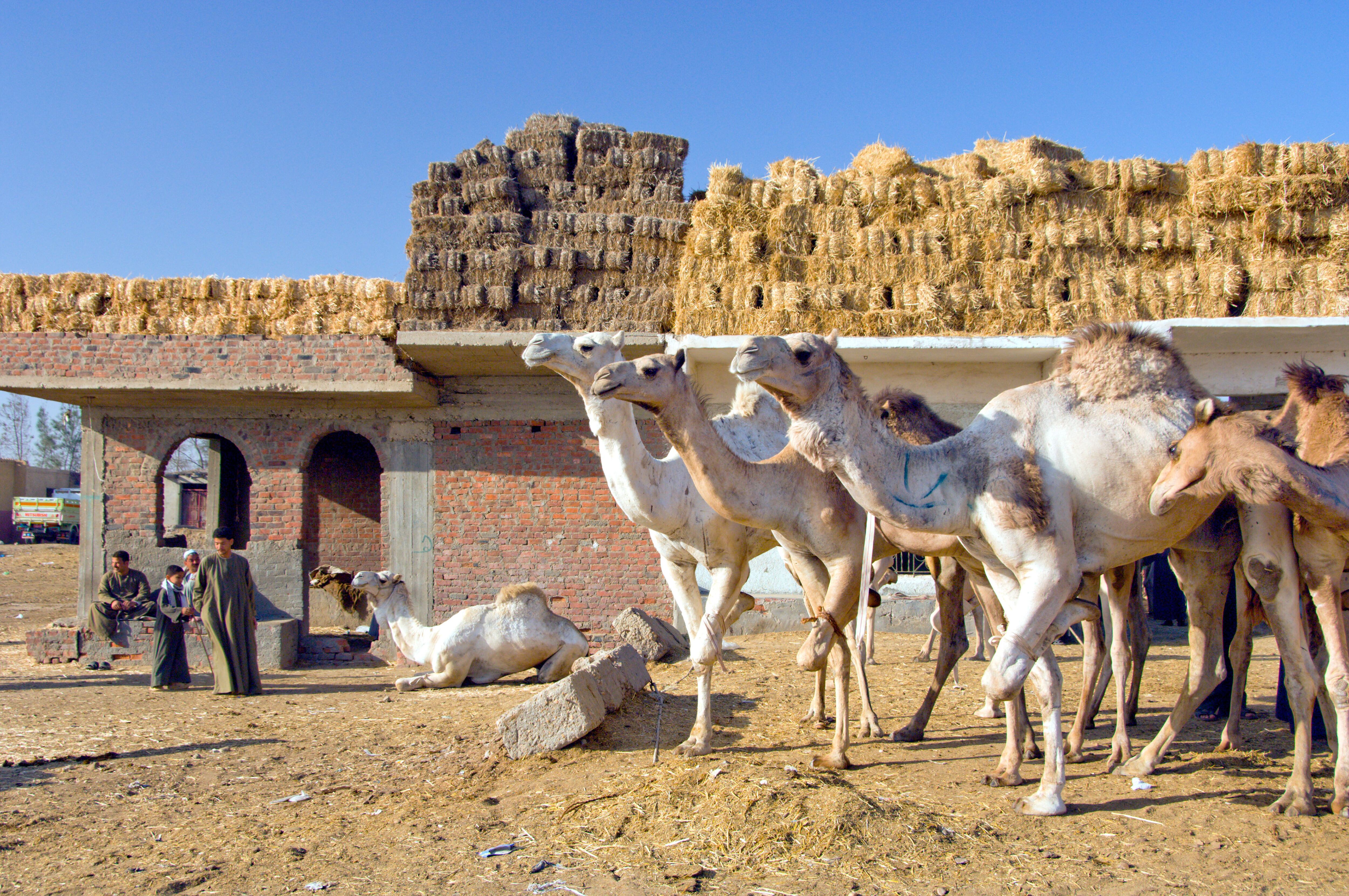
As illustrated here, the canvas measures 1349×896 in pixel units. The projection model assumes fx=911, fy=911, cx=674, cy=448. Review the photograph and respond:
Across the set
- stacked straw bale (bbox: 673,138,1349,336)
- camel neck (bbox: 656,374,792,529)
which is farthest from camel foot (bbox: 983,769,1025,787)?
stacked straw bale (bbox: 673,138,1349,336)

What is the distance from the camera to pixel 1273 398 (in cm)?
1251

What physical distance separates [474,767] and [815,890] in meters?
3.00

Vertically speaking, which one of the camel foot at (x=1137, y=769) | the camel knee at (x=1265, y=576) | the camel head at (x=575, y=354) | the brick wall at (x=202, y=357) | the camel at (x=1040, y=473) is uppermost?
the brick wall at (x=202, y=357)

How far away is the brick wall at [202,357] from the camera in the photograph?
39.9 ft

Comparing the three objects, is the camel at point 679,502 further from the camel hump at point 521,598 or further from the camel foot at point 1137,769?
the camel hump at point 521,598

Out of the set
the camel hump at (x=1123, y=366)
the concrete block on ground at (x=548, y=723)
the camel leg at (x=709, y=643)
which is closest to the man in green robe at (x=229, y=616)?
the concrete block on ground at (x=548, y=723)

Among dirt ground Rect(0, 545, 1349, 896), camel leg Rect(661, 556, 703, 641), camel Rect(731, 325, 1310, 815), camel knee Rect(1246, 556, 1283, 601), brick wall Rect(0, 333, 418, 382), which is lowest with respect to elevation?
dirt ground Rect(0, 545, 1349, 896)

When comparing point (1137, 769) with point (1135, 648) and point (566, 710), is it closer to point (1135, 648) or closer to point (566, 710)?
point (1135, 648)

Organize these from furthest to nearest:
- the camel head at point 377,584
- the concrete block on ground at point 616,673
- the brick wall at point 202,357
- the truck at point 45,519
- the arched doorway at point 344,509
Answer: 1. the truck at point 45,519
2. the arched doorway at point 344,509
3. the brick wall at point 202,357
4. the camel head at point 377,584
5. the concrete block on ground at point 616,673

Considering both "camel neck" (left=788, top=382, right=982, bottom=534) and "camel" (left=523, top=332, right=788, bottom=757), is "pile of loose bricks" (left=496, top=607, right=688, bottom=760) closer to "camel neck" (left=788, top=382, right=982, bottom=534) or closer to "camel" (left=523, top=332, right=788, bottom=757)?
"camel" (left=523, top=332, right=788, bottom=757)

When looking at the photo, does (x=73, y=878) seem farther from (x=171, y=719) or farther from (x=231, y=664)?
(x=231, y=664)

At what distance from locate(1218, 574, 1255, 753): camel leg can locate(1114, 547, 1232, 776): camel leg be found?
113 millimetres

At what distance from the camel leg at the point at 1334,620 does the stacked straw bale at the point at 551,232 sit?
802cm

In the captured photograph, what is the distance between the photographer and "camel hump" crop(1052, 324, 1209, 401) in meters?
5.18
